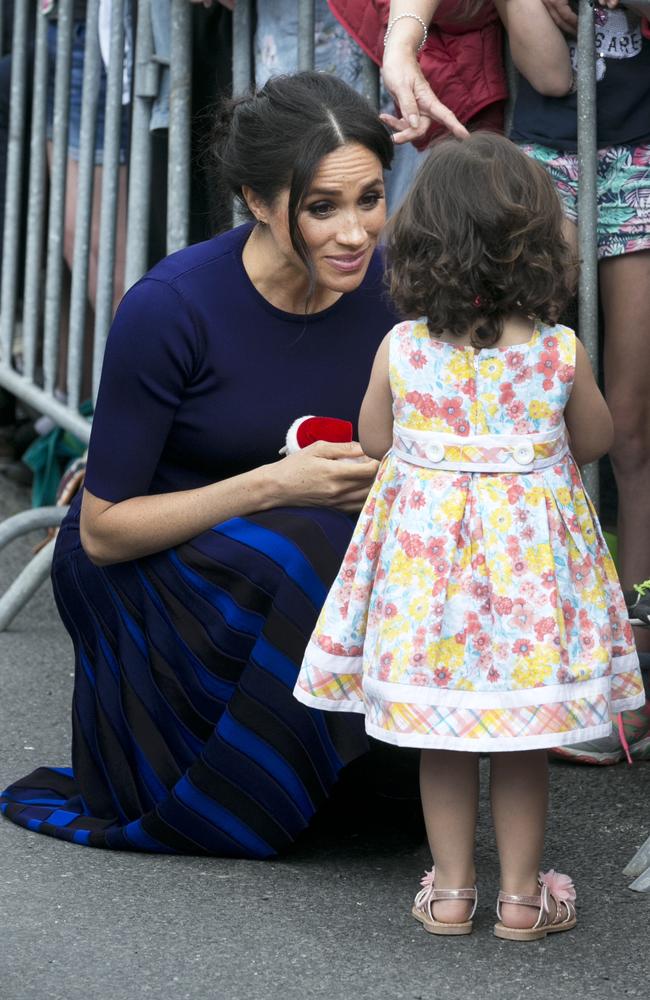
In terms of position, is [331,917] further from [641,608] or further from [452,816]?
[641,608]

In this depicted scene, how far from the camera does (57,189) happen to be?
472cm

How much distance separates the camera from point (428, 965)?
2.47 meters

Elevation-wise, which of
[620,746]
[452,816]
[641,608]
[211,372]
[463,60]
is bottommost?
[620,746]

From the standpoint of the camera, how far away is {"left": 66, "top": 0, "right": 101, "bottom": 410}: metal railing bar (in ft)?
14.8

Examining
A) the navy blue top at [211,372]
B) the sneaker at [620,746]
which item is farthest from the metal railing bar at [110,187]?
the sneaker at [620,746]

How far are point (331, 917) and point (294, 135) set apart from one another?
1.33 metres

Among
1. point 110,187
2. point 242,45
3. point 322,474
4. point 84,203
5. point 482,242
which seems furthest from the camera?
point 84,203

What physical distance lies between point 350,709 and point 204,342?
78 centimetres

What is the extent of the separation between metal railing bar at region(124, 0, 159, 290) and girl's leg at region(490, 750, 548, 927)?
2.22 meters

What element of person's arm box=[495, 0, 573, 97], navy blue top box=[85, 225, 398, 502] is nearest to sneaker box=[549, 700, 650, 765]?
navy blue top box=[85, 225, 398, 502]

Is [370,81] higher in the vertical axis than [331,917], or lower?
higher

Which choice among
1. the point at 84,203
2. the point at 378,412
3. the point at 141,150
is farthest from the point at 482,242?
the point at 84,203

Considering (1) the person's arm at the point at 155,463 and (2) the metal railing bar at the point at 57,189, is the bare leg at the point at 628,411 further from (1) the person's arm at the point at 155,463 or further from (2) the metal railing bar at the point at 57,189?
(2) the metal railing bar at the point at 57,189

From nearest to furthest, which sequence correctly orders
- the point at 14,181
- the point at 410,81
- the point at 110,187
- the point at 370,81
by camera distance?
the point at 410,81 → the point at 370,81 → the point at 110,187 → the point at 14,181
